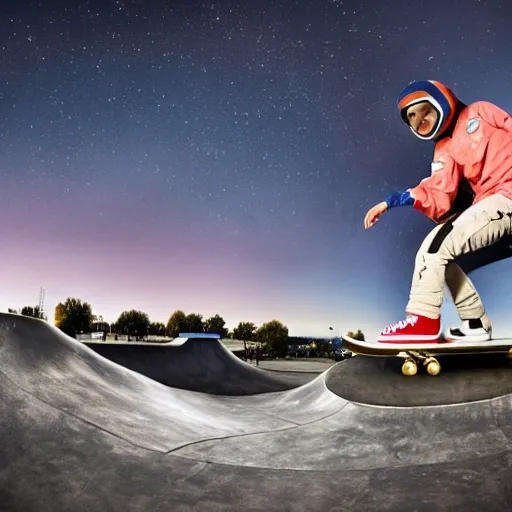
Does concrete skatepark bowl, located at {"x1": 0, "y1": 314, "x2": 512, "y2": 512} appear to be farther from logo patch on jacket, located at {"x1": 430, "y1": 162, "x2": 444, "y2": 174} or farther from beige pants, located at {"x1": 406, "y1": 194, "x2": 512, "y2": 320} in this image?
logo patch on jacket, located at {"x1": 430, "y1": 162, "x2": 444, "y2": 174}

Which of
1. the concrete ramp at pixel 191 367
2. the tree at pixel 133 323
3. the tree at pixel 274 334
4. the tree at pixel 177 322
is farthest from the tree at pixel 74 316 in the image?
the concrete ramp at pixel 191 367

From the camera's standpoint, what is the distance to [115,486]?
216cm

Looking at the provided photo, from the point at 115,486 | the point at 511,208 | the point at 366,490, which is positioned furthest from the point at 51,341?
the point at 511,208

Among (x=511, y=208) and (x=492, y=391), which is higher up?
(x=511, y=208)

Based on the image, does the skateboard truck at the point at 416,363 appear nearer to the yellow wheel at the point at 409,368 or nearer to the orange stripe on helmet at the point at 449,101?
the yellow wheel at the point at 409,368

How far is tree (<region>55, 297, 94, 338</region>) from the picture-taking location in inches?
2613

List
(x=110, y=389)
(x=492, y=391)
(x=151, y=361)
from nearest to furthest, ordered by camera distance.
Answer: (x=492, y=391) → (x=110, y=389) → (x=151, y=361)

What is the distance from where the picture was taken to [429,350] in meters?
3.96

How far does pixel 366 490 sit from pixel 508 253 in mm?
3681

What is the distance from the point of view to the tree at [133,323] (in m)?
72.5

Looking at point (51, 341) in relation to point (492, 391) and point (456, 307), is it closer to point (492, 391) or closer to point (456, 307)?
point (492, 391)

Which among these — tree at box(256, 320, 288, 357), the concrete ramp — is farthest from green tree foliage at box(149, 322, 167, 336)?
the concrete ramp

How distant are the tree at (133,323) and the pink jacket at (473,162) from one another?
7212cm

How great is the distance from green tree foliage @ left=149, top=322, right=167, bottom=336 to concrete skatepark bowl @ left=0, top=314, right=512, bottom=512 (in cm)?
8168
